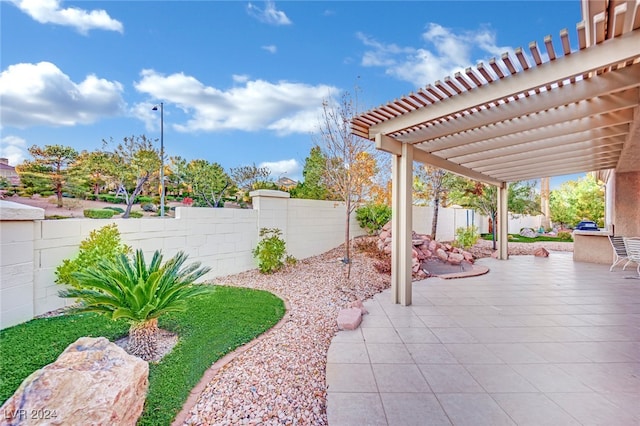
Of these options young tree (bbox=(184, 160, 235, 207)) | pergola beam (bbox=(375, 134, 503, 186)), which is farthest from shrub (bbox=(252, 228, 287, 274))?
young tree (bbox=(184, 160, 235, 207))

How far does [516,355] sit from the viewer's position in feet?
10.6

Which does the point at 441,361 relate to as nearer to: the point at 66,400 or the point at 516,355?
the point at 516,355

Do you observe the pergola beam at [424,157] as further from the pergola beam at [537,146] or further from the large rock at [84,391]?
the large rock at [84,391]

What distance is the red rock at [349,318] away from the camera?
3893 millimetres

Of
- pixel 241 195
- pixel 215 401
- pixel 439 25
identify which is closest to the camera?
pixel 215 401

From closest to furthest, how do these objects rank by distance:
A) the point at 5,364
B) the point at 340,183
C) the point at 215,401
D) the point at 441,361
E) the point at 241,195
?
the point at 215,401 < the point at 5,364 < the point at 441,361 < the point at 340,183 < the point at 241,195

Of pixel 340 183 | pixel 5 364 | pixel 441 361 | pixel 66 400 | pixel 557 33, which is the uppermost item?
pixel 557 33

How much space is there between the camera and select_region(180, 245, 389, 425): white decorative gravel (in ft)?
7.18

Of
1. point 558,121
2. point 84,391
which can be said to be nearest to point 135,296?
point 84,391

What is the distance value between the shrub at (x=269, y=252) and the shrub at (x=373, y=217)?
3560 millimetres

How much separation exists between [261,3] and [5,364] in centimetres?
863

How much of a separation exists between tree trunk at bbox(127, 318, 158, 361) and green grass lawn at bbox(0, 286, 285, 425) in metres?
0.21

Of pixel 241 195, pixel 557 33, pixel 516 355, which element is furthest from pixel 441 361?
pixel 241 195

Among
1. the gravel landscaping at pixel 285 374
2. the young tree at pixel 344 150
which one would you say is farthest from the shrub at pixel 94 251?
the young tree at pixel 344 150
